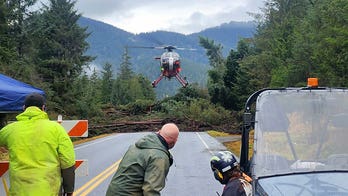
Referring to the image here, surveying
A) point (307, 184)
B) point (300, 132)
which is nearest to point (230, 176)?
point (307, 184)

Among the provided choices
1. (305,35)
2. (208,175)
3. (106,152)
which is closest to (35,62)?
(305,35)

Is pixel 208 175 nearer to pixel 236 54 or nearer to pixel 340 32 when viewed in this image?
pixel 340 32

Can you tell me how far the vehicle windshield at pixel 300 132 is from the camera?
15.4 feet

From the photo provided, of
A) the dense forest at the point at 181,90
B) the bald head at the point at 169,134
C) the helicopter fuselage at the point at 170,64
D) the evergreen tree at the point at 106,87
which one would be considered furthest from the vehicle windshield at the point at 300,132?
the evergreen tree at the point at 106,87

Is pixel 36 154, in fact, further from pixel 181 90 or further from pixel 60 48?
pixel 181 90

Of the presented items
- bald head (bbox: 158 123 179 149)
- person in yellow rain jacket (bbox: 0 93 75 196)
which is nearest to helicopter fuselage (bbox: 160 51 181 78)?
person in yellow rain jacket (bbox: 0 93 75 196)

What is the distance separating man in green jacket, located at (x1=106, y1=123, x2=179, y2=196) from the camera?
4.60 metres

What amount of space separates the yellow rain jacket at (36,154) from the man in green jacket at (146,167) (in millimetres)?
708

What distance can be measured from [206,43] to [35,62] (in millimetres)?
61865

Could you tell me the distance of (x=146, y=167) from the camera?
4.67 m

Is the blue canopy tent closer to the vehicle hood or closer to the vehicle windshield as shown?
the vehicle windshield

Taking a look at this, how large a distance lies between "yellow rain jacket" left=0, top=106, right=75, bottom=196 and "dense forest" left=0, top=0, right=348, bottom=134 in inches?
1124

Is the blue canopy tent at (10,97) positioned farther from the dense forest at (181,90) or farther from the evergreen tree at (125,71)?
the evergreen tree at (125,71)

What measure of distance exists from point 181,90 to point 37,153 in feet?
207
